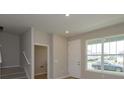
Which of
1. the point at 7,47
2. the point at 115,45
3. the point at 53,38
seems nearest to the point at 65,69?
the point at 53,38

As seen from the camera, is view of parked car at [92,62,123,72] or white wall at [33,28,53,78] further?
white wall at [33,28,53,78]

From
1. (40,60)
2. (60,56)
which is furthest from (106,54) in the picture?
(40,60)

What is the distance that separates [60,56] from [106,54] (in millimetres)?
2421

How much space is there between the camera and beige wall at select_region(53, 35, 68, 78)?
17.4 ft

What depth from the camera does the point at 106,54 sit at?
14.0 feet

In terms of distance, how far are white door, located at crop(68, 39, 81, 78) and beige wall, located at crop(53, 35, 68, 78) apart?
28 cm

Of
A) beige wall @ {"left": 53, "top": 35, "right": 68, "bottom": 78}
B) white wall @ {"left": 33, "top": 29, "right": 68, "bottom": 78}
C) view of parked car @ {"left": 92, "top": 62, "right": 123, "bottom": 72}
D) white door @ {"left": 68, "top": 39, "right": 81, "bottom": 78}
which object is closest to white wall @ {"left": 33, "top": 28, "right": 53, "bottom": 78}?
white wall @ {"left": 33, "top": 29, "right": 68, "bottom": 78}

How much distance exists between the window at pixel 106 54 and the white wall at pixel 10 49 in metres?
4.12

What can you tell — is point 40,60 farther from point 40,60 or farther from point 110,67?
point 110,67

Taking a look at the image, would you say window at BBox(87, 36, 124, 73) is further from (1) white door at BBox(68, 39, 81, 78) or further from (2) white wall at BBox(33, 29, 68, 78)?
(2) white wall at BBox(33, 29, 68, 78)

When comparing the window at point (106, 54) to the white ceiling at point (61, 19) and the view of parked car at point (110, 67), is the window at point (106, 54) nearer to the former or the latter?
the view of parked car at point (110, 67)
